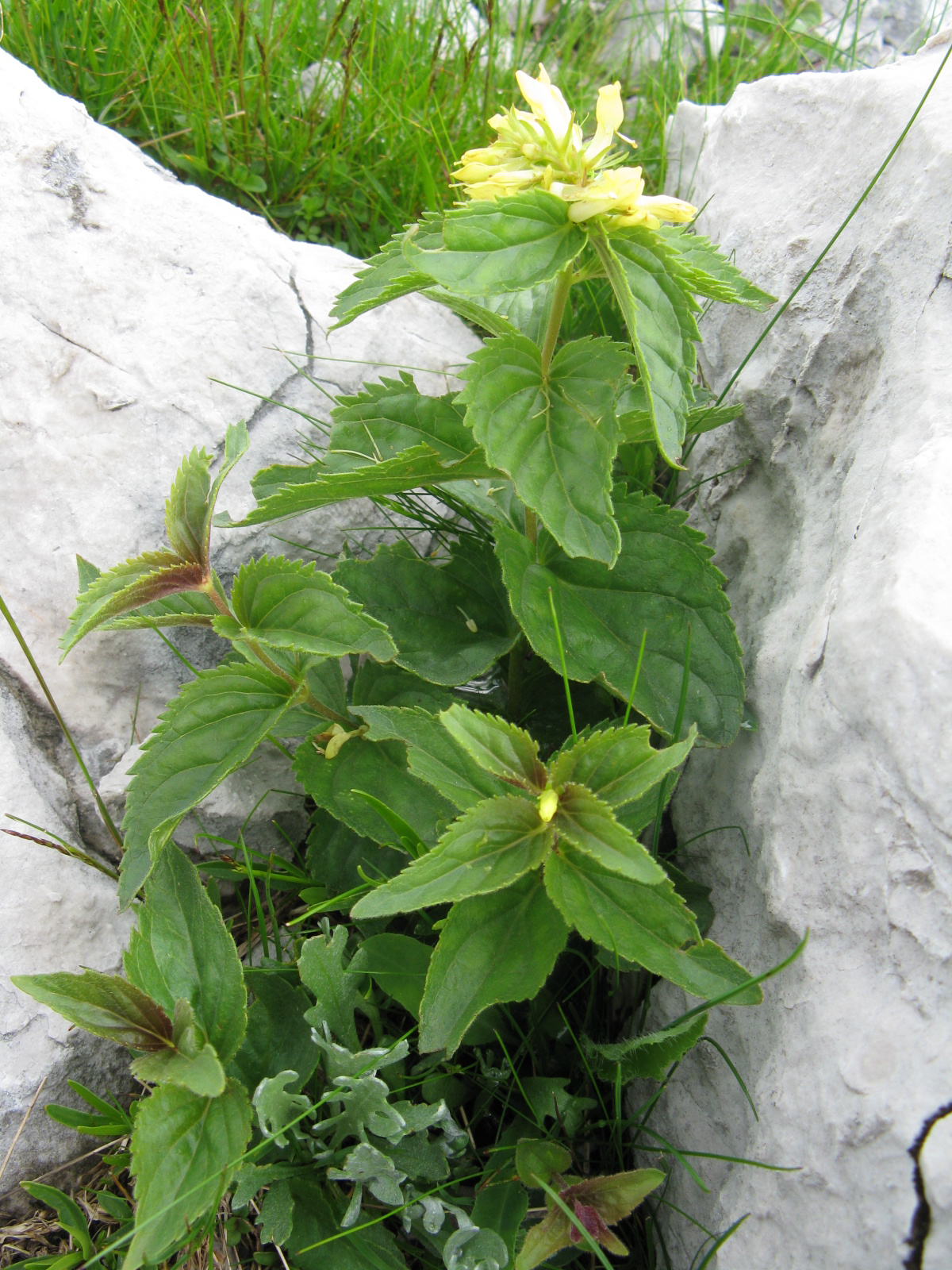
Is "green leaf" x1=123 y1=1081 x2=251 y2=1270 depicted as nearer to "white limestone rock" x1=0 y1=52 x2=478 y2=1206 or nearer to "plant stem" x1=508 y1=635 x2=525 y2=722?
"white limestone rock" x1=0 y1=52 x2=478 y2=1206

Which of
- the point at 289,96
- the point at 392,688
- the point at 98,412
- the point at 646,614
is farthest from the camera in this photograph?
the point at 289,96

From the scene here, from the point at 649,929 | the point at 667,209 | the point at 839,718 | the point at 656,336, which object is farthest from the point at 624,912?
the point at 667,209

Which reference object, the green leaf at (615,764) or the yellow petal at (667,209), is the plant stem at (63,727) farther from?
the yellow petal at (667,209)

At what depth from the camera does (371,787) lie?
187cm

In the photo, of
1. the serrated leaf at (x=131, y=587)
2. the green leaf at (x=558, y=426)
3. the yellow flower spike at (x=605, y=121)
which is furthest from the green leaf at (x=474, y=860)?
the yellow flower spike at (x=605, y=121)

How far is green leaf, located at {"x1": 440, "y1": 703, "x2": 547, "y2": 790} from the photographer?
1.43 meters

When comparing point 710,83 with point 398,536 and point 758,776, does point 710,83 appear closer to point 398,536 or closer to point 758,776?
point 398,536

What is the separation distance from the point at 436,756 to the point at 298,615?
37 cm

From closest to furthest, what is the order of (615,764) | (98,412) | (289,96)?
(615,764) → (98,412) → (289,96)

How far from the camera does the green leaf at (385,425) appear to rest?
1.93m

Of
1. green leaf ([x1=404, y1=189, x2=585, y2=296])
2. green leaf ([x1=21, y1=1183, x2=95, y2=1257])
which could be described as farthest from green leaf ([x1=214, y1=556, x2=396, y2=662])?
green leaf ([x1=21, y1=1183, x2=95, y2=1257])

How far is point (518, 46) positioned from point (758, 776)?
318 cm

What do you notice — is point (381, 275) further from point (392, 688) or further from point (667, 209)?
point (392, 688)

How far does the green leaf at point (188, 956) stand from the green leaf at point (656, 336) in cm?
115
